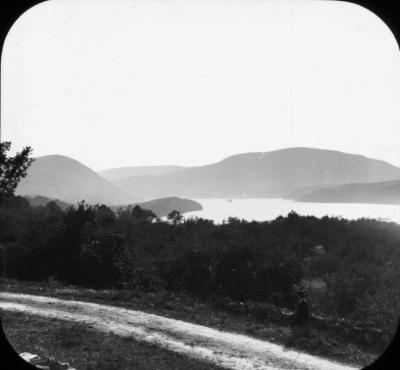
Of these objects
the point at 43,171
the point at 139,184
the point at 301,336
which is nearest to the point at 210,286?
the point at 301,336

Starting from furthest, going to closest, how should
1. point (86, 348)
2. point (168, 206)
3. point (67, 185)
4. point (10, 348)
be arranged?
point (67, 185)
point (168, 206)
point (86, 348)
point (10, 348)

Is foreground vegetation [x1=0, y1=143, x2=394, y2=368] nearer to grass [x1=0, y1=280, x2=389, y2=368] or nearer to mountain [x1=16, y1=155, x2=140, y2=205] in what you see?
grass [x1=0, y1=280, x2=389, y2=368]

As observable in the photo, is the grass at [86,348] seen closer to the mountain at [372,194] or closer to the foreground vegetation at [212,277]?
the foreground vegetation at [212,277]

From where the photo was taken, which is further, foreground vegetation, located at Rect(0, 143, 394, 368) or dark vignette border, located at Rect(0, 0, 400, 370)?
foreground vegetation, located at Rect(0, 143, 394, 368)

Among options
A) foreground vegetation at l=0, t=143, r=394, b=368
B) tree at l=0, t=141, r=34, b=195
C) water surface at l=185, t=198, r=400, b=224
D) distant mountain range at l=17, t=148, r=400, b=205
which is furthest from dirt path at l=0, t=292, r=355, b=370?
distant mountain range at l=17, t=148, r=400, b=205

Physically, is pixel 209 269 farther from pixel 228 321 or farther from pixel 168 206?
pixel 168 206

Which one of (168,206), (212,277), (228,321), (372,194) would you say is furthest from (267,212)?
(372,194)
